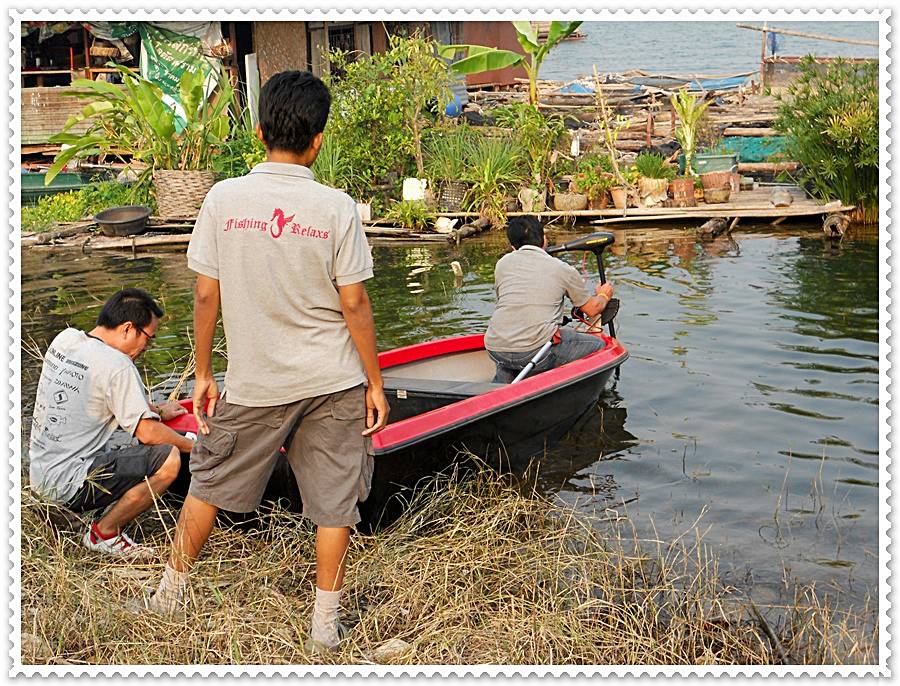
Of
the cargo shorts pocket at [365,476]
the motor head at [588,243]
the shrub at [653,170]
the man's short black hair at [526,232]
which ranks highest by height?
the shrub at [653,170]

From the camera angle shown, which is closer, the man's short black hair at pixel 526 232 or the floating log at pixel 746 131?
the man's short black hair at pixel 526 232

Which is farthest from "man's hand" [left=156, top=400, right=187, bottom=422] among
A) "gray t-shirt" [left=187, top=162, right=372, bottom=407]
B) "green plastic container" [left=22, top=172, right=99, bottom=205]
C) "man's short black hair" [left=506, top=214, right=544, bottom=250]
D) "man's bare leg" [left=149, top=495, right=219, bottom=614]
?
"green plastic container" [left=22, top=172, right=99, bottom=205]

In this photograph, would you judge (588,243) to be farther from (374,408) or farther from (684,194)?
(684,194)

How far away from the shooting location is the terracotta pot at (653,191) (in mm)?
15336

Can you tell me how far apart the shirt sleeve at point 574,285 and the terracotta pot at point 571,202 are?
8399 millimetres

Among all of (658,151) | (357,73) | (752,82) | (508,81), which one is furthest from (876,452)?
(752,82)

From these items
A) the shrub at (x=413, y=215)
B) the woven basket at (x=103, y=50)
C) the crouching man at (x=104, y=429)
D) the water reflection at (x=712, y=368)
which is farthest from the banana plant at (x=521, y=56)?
the crouching man at (x=104, y=429)

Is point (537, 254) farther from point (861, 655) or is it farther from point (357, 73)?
point (357, 73)

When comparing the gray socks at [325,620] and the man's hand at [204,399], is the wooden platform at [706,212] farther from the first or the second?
the gray socks at [325,620]

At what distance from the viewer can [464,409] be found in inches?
219

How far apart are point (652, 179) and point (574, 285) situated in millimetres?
9095

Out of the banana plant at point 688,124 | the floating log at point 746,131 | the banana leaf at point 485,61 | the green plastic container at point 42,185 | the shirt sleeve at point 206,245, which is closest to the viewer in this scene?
the shirt sleeve at point 206,245

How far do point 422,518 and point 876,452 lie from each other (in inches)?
128

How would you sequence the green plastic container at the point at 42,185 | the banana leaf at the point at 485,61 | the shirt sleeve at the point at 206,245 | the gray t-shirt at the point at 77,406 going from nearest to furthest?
the shirt sleeve at the point at 206,245, the gray t-shirt at the point at 77,406, the banana leaf at the point at 485,61, the green plastic container at the point at 42,185
